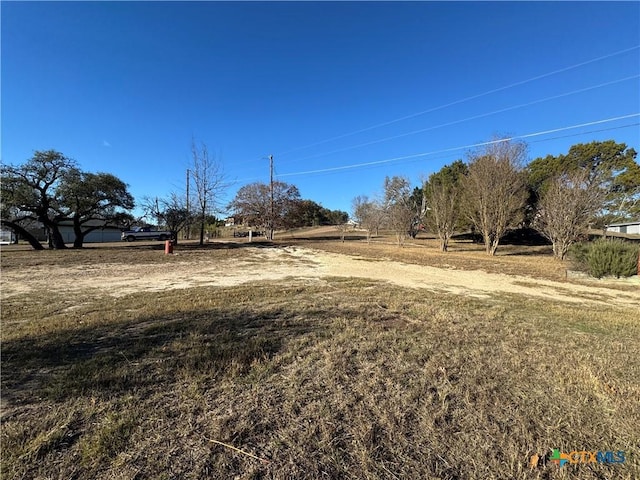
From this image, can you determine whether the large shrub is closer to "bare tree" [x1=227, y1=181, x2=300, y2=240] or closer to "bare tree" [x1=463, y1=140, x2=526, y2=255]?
"bare tree" [x1=463, y1=140, x2=526, y2=255]

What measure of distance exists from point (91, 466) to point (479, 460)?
2073mm

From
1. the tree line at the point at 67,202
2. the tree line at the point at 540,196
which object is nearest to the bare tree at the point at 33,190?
the tree line at the point at 67,202

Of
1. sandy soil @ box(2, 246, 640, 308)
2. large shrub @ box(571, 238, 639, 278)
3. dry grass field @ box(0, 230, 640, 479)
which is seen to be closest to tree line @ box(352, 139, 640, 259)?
large shrub @ box(571, 238, 639, 278)

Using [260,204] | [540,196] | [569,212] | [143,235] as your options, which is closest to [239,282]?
[569,212]

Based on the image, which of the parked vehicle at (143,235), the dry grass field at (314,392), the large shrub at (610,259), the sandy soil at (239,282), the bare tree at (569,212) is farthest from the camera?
the parked vehicle at (143,235)

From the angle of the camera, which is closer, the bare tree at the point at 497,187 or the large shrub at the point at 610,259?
the large shrub at the point at 610,259

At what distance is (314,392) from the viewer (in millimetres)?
2377

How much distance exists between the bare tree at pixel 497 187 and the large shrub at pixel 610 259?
9.55 meters

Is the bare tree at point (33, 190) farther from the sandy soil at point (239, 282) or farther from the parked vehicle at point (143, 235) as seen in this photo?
the parked vehicle at point (143, 235)

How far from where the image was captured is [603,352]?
3.28 metres

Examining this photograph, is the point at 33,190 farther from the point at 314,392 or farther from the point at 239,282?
the point at 314,392

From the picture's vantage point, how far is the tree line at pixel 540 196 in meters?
15.6

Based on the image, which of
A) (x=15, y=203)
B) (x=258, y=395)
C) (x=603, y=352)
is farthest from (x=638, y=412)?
(x=15, y=203)

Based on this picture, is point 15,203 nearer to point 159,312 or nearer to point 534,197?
point 159,312
